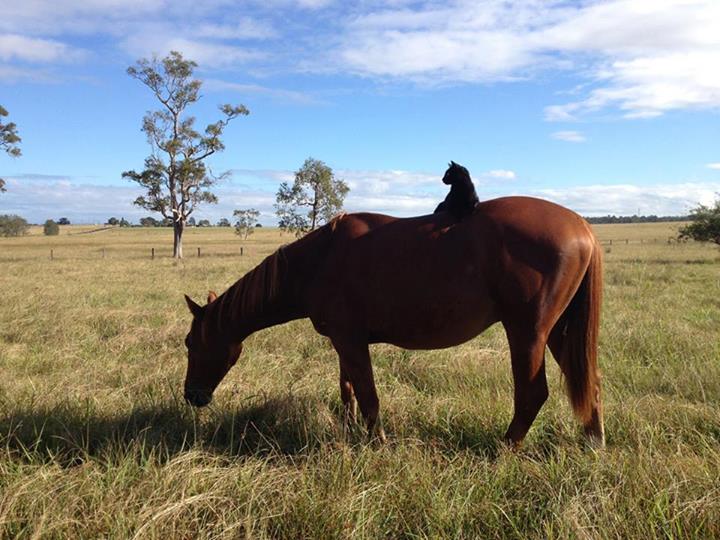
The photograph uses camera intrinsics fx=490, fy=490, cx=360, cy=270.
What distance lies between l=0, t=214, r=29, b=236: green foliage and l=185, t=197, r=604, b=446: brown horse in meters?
98.3

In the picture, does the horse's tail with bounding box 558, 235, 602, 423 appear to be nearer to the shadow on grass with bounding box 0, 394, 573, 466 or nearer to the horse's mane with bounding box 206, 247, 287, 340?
the shadow on grass with bounding box 0, 394, 573, 466

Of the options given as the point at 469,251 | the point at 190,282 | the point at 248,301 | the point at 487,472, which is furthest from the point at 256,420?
the point at 190,282

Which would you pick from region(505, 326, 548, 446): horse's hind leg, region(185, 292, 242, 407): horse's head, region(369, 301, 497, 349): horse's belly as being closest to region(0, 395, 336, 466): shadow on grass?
region(185, 292, 242, 407): horse's head

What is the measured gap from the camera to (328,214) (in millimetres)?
46812

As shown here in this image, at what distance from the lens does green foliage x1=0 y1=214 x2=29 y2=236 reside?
82.4m

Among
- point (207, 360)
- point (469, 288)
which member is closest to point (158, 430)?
point (207, 360)

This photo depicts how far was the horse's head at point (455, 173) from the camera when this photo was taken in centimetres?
356

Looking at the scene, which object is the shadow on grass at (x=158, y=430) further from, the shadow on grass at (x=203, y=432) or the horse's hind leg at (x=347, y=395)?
the horse's hind leg at (x=347, y=395)

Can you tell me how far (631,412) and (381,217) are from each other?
8.29 ft

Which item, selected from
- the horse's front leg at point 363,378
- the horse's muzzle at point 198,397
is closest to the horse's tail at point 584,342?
the horse's front leg at point 363,378

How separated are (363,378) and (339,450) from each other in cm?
56

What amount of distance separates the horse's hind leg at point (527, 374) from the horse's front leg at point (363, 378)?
3.31 feet

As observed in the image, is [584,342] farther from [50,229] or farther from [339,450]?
[50,229]

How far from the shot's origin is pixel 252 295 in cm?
422
